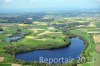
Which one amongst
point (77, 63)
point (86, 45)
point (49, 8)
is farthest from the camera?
point (49, 8)

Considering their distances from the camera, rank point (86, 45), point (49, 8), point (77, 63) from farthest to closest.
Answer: point (49, 8), point (86, 45), point (77, 63)

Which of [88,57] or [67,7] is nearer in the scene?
[88,57]

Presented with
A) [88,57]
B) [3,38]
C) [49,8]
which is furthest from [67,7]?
[3,38]

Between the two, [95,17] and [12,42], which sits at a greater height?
[95,17]

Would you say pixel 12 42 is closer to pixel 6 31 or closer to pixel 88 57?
pixel 6 31
